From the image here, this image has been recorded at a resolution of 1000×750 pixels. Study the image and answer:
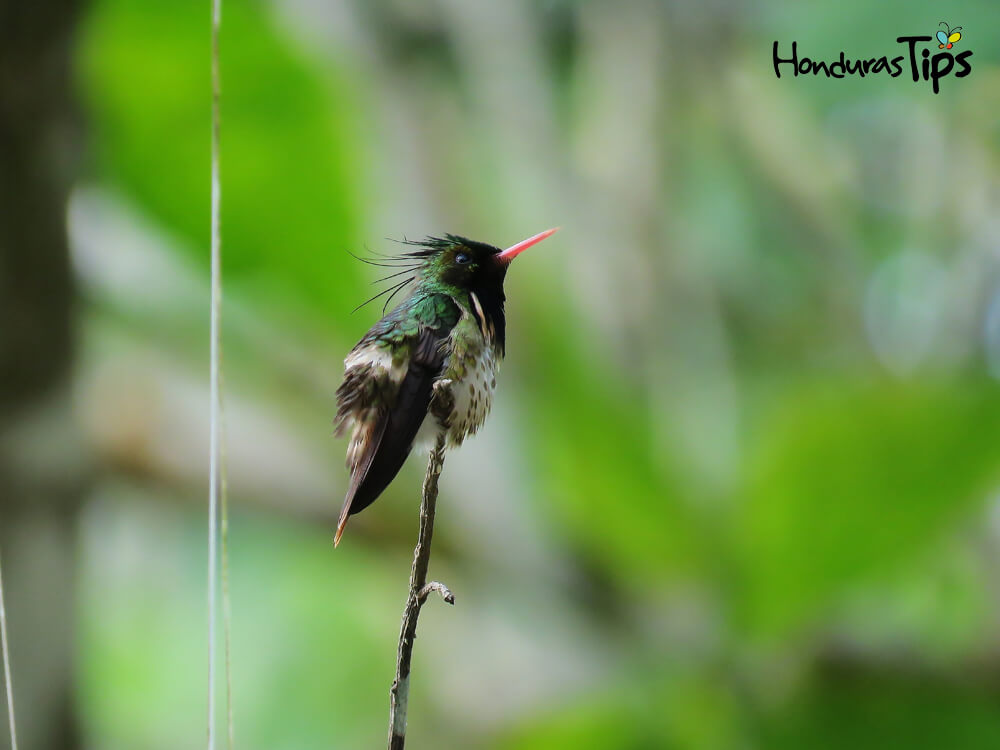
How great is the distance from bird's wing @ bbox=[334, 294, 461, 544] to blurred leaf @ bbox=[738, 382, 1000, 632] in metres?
0.72

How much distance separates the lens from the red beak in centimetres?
28

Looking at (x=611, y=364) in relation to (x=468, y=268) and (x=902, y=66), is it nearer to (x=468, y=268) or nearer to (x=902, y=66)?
(x=902, y=66)

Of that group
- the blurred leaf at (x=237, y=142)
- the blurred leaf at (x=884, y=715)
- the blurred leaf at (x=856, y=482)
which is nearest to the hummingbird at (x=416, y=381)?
the blurred leaf at (x=237, y=142)

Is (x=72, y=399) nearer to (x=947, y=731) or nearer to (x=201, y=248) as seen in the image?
(x=201, y=248)

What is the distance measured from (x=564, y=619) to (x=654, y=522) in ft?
1.00

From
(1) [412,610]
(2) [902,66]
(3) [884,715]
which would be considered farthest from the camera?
(3) [884,715]

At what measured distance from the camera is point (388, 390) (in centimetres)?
29

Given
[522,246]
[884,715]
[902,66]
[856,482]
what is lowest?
[884,715]

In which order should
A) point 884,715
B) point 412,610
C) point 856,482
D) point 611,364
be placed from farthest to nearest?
point 611,364 < point 884,715 < point 856,482 < point 412,610

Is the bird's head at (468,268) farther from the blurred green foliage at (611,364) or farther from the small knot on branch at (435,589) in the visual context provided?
the blurred green foliage at (611,364)

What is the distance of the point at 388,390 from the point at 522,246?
5 centimetres

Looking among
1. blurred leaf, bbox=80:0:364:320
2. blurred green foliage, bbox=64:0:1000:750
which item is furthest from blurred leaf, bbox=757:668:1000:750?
blurred leaf, bbox=80:0:364:320

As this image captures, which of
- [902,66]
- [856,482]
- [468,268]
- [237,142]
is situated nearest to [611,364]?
[856,482]

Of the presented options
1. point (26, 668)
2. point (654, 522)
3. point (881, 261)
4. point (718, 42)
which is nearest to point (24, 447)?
point (26, 668)
